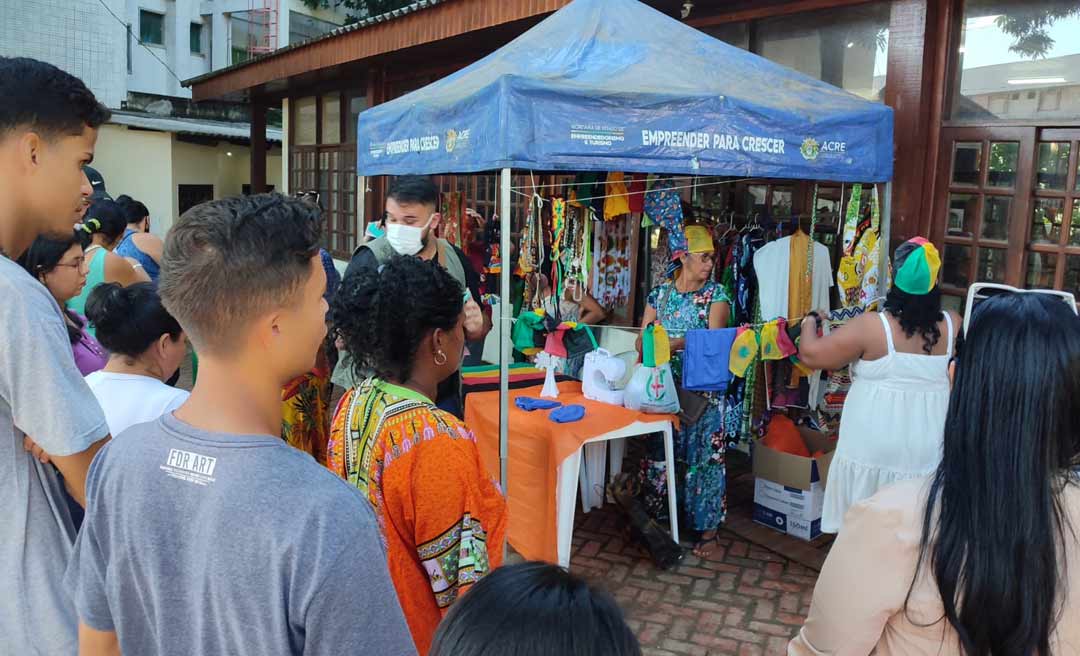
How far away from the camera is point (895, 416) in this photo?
346 cm

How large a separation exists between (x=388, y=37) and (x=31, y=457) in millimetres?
7592

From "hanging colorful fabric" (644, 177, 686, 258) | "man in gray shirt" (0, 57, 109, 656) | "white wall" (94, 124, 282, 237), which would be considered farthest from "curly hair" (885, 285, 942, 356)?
"white wall" (94, 124, 282, 237)

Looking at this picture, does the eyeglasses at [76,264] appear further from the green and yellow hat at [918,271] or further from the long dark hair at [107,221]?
the green and yellow hat at [918,271]

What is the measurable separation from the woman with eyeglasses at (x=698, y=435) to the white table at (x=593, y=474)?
0.09m

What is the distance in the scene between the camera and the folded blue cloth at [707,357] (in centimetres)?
414

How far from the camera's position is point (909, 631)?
4.30 ft

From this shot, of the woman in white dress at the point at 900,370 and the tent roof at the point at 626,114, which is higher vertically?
the tent roof at the point at 626,114

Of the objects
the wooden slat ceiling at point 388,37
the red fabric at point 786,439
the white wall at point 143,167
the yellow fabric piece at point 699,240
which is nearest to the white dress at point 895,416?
the red fabric at point 786,439

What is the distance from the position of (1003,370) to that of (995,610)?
1.27 ft

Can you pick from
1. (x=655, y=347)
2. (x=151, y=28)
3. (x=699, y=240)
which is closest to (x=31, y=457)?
(x=655, y=347)

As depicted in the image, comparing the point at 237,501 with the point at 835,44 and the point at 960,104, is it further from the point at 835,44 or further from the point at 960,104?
the point at 835,44

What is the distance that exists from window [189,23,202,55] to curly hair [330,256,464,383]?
86.8 feet

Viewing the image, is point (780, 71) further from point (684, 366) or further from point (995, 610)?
point (995, 610)

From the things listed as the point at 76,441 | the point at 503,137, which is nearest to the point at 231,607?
the point at 76,441
